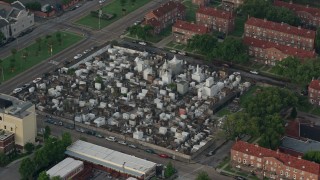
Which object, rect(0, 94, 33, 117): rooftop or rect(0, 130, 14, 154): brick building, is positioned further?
rect(0, 94, 33, 117): rooftop

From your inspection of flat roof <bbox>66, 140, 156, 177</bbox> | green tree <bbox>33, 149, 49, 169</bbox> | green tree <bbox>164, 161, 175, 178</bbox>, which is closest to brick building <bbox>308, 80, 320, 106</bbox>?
green tree <bbox>164, 161, 175, 178</bbox>

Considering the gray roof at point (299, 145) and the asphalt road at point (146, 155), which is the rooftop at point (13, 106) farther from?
the gray roof at point (299, 145)

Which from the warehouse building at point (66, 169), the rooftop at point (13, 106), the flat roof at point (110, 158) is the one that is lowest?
the warehouse building at point (66, 169)

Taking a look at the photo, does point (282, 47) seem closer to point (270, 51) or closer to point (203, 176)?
point (270, 51)

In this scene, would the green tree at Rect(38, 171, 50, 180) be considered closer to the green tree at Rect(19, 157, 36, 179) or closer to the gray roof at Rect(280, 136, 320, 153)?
the green tree at Rect(19, 157, 36, 179)

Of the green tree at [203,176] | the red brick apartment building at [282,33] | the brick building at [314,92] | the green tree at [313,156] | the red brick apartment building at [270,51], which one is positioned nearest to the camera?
the green tree at [203,176]

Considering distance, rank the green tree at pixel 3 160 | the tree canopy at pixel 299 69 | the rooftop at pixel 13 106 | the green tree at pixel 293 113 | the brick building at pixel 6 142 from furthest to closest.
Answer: the tree canopy at pixel 299 69 → the green tree at pixel 293 113 → the rooftop at pixel 13 106 → the brick building at pixel 6 142 → the green tree at pixel 3 160

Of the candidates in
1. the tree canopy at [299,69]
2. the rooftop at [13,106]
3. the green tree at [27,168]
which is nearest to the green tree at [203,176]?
the green tree at [27,168]

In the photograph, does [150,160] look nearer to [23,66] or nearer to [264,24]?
[23,66]
